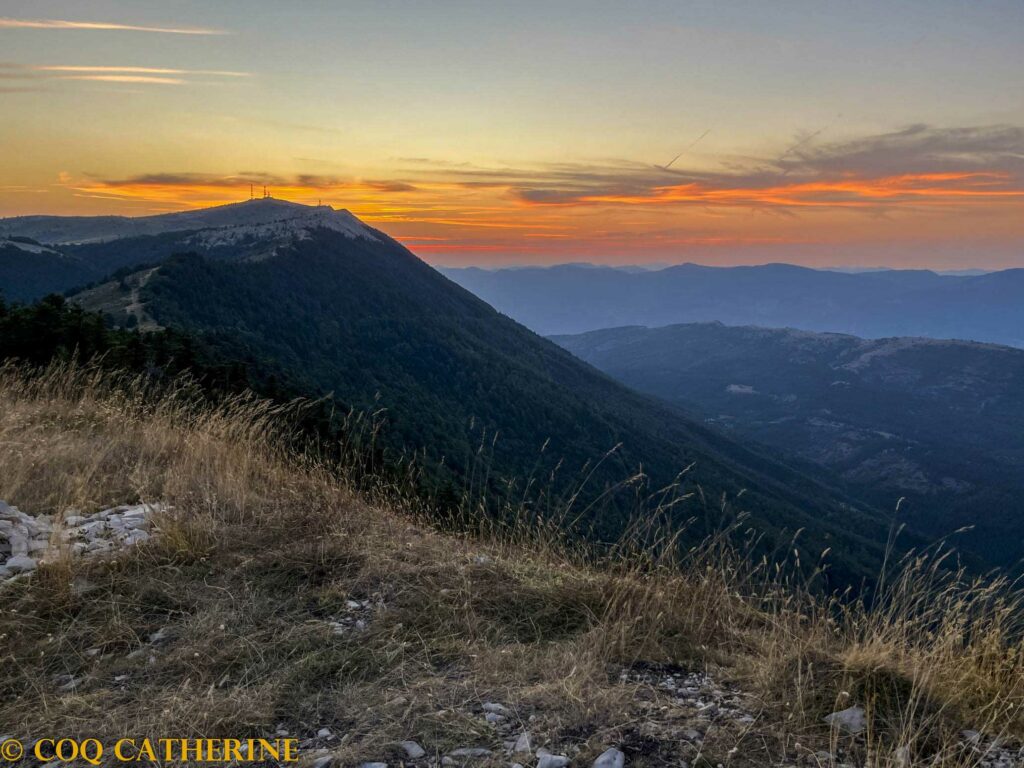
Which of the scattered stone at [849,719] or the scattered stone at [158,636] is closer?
the scattered stone at [849,719]

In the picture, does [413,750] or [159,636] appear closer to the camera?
[413,750]

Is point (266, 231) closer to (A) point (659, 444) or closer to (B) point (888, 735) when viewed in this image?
(A) point (659, 444)

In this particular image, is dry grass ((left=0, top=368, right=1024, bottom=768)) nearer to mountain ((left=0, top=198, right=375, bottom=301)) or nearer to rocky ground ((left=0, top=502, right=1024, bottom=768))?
rocky ground ((left=0, top=502, right=1024, bottom=768))

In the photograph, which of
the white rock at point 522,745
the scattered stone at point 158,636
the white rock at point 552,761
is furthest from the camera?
the scattered stone at point 158,636

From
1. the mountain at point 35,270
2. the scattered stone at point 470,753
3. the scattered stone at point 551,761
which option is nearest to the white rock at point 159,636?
the scattered stone at point 470,753

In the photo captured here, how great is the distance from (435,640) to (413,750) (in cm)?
98

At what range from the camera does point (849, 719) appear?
10.0ft

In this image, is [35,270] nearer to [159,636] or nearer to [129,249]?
[129,249]

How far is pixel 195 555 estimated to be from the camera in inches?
181

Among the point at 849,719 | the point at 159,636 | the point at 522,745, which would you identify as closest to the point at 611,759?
the point at 522,745

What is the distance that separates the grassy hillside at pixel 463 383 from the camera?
66.1 meters

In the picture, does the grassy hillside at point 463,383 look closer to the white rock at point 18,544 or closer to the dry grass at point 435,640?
the white rock at point 18,544

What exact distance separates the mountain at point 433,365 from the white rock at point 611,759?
31.2 m

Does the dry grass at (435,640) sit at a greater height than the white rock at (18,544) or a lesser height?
lesser
